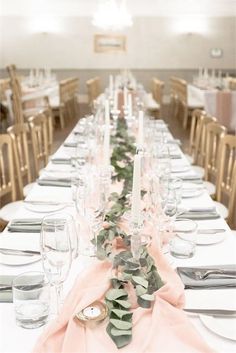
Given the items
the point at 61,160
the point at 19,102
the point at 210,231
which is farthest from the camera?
the point at 19,102

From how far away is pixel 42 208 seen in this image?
6.50 ft

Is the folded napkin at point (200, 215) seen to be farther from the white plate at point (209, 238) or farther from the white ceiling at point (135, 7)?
the white ceiling at point (135, 7)

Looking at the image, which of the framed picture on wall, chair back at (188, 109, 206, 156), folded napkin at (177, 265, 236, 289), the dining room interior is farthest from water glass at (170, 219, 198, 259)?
the framed picture on wall

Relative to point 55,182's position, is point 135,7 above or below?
above

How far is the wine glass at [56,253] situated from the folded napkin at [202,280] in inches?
14.6

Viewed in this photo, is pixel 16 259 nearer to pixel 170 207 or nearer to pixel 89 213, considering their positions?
pixel 89 213

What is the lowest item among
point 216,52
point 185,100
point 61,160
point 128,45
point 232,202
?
point 232,202

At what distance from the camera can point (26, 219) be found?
5.94ft

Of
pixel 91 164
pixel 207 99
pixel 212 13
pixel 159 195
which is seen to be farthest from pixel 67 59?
pixel 159 195

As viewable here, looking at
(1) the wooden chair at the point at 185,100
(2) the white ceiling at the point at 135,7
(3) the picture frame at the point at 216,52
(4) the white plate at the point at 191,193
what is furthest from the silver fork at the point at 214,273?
(3) the picture frame at the point at 216,52

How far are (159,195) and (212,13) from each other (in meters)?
11.9

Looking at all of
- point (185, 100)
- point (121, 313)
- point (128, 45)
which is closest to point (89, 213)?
point (121, 313)

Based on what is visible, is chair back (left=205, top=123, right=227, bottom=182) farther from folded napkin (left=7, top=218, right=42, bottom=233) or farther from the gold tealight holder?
the gold tealight holder

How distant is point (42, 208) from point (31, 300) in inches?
33.0
